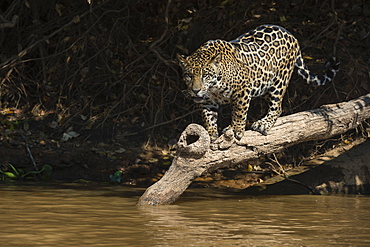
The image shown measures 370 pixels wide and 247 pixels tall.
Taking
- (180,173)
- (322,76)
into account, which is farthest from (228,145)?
(322,76)

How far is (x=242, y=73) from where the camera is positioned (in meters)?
5.95

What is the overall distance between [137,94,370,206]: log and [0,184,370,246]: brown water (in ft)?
0.60

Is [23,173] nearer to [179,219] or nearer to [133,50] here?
[133,50]

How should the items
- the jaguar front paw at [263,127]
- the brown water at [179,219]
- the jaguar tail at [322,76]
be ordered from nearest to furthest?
the brown water at [179,219]
the jaguar front paw at [263,127]
the jaguar tail at [322,76]

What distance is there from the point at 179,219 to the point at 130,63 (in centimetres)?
433

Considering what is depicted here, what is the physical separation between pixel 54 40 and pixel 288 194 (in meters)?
4.40

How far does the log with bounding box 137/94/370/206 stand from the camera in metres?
5.54

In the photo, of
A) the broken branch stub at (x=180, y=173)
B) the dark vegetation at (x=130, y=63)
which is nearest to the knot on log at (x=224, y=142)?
the broken branch stub at (x=180, y=173)

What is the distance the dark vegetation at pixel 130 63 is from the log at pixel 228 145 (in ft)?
4.91

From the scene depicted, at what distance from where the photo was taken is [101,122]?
862 cm

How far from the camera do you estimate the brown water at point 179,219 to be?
162 inches

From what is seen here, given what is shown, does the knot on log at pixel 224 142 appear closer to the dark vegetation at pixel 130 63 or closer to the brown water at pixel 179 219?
the brown water at pixel 179 219

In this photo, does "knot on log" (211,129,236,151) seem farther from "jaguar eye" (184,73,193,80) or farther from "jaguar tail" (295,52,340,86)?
"jaguar tail" (295,52,340,86)

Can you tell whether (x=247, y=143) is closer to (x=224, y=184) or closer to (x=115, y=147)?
(x=224, y=184)
